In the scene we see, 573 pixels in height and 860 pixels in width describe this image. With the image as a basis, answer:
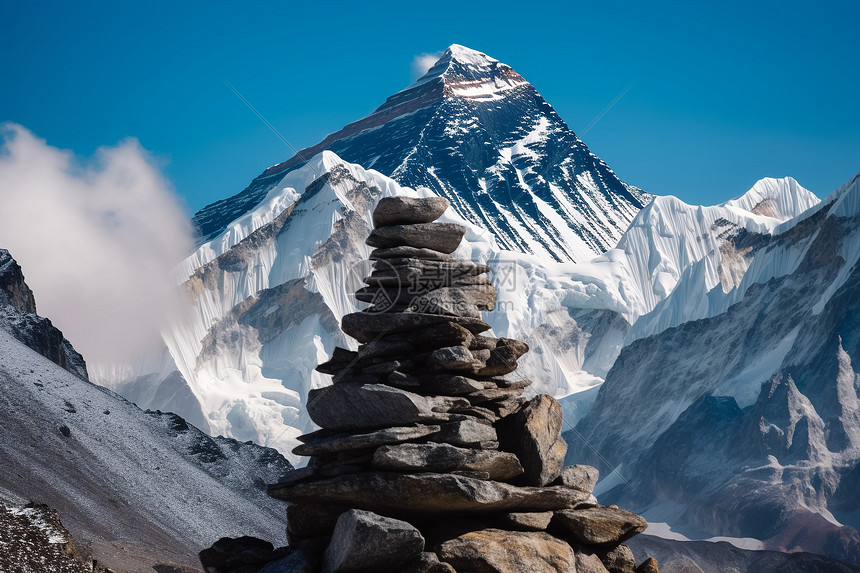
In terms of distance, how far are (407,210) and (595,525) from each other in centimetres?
856

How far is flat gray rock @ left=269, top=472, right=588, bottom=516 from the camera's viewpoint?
18.3 meters

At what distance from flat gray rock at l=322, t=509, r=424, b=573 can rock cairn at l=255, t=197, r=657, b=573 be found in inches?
1.0

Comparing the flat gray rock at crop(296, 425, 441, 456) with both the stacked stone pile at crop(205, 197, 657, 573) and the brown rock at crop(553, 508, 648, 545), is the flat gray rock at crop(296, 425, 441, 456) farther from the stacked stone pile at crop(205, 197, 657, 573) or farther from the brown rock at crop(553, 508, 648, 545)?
the brown rock at crop(553, 508, 648, 545)

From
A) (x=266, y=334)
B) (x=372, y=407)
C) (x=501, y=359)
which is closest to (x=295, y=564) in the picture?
(x=372, y=407)

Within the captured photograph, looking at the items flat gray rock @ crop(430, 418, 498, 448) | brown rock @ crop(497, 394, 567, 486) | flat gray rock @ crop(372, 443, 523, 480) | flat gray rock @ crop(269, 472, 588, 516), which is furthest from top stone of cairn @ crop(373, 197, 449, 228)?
flat gray rock @ crop(269, 472, 588, 516)

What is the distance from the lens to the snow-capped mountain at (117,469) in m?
34.9

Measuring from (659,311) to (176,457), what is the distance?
13855 centimetres

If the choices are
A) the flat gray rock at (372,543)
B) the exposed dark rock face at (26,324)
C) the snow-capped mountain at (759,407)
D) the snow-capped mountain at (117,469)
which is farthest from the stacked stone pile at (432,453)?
the snow-capped mountain at (759,407)

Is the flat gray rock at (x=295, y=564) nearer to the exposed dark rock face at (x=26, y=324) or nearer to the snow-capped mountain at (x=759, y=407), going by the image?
the exposed dark rock face at (x=26, y=324)

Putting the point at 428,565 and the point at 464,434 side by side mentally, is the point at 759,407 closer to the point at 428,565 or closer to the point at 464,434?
the point at 464,434

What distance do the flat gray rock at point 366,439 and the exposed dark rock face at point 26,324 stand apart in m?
42.7

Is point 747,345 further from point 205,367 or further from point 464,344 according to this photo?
point 464,344

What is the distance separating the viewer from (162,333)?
185875mm

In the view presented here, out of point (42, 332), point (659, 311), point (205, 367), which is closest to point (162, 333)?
point (205, 367)
